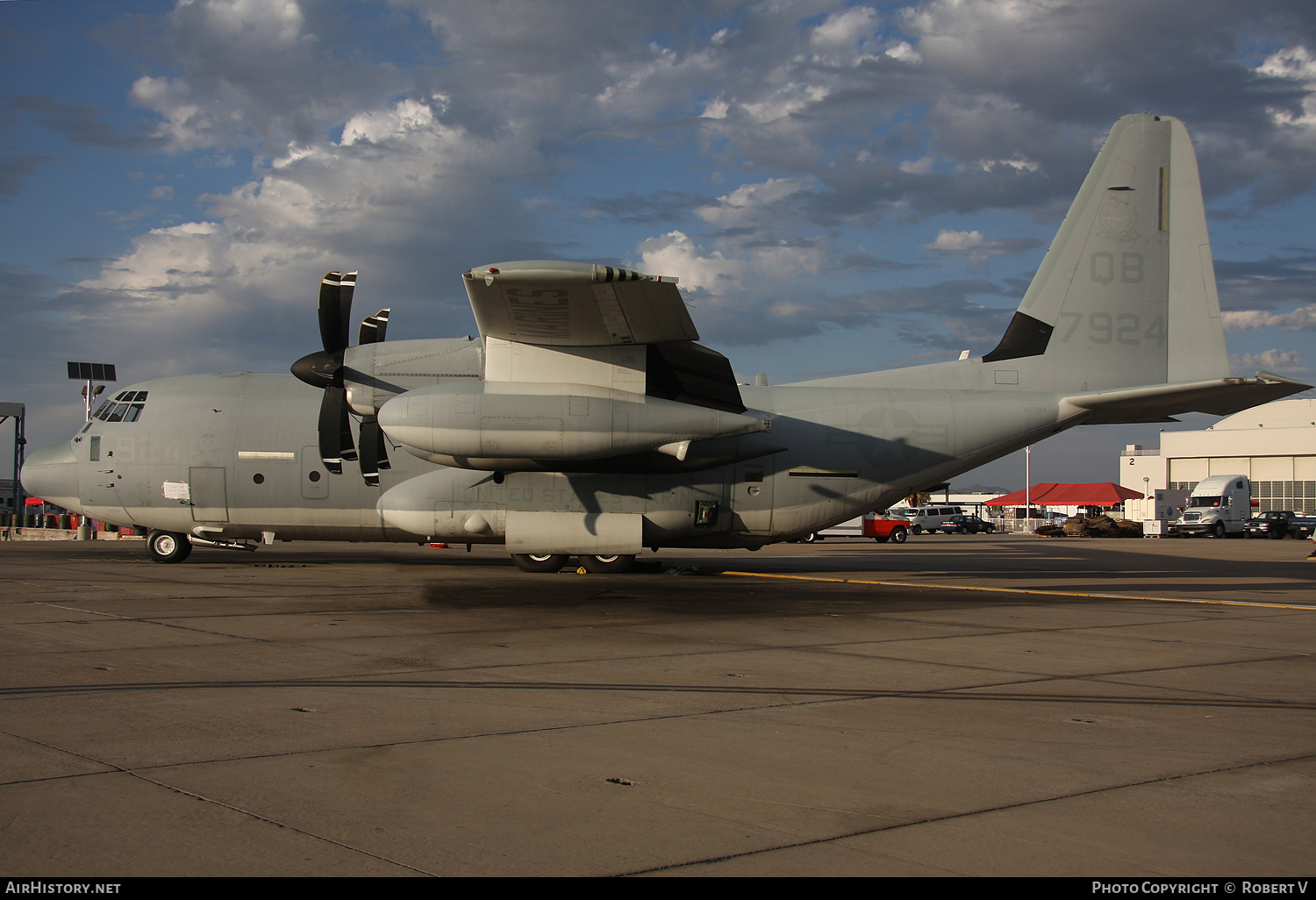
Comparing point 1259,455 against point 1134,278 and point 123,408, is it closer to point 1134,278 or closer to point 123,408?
point 1134,278

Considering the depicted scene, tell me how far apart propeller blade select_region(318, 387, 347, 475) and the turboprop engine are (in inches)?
101

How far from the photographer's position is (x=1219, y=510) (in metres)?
60.9

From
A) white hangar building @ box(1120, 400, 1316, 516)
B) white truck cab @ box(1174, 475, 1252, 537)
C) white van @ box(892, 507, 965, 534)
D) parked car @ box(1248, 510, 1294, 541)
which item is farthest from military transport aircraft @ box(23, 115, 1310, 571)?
white hangar building @ box(1120, 400, 1316, 516)

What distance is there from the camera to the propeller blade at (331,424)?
1745 cm

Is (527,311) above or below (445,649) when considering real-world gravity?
above

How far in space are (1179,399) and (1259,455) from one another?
75.1 meters

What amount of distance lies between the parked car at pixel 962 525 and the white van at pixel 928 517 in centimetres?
36

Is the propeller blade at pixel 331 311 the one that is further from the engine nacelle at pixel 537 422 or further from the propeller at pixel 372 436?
the engine nacelle at pixel 537 422

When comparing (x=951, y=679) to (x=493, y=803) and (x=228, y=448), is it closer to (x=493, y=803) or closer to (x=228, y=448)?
(x=493, y=803)

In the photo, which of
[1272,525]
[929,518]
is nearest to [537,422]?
[929,518]

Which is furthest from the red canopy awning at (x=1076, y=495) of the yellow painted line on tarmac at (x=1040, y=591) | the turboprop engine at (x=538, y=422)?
the turboprop engine at (x=538, y=422)

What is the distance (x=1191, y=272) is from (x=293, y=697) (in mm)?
18130

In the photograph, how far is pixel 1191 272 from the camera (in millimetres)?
18156

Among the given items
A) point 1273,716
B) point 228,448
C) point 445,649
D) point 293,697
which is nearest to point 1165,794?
point 1273,716
